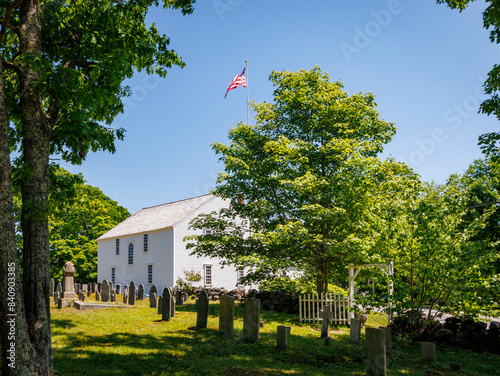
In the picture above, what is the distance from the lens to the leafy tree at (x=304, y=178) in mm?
18844

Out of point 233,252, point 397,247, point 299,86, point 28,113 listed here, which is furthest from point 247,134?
point 28,113

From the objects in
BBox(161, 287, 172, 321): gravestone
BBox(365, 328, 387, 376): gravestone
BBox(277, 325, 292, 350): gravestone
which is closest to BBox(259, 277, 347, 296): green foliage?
BBox(161, 287, 172, 321): gravestone

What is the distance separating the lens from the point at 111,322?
14.9 meters

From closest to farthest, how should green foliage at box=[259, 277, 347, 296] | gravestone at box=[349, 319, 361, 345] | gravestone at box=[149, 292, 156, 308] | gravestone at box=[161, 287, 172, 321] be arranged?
1. gravestone at box=[349, 319, 361, 345]
2. gravestone at box=[161, 287, 172, 321]
3. gravestone at box=[149, 292, 156, 308]
4. green foliage at box=[259, 277, 347, 296]

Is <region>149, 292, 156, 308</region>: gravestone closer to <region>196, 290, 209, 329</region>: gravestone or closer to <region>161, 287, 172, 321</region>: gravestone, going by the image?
<region>161, 287, 172, 321</region>: gravestone

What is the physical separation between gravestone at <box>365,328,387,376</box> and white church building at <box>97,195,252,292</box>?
2525 cm

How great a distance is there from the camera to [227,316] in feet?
43.3

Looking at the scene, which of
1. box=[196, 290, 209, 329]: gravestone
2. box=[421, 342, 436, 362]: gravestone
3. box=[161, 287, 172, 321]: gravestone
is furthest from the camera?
box=[161, 287, 172, 321]: gravestone

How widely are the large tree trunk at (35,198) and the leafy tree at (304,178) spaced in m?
11.5

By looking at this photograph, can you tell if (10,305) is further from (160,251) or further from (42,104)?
(160,251)

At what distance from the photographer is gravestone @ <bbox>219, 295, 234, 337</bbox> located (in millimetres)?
A: 13039

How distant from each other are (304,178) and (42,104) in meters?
12.6

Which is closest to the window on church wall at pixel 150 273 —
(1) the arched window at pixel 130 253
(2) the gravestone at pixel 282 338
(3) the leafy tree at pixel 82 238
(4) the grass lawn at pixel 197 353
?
(1) the arched window at pixel 130 253

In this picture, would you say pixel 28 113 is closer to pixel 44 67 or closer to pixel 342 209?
pixel 44 67
